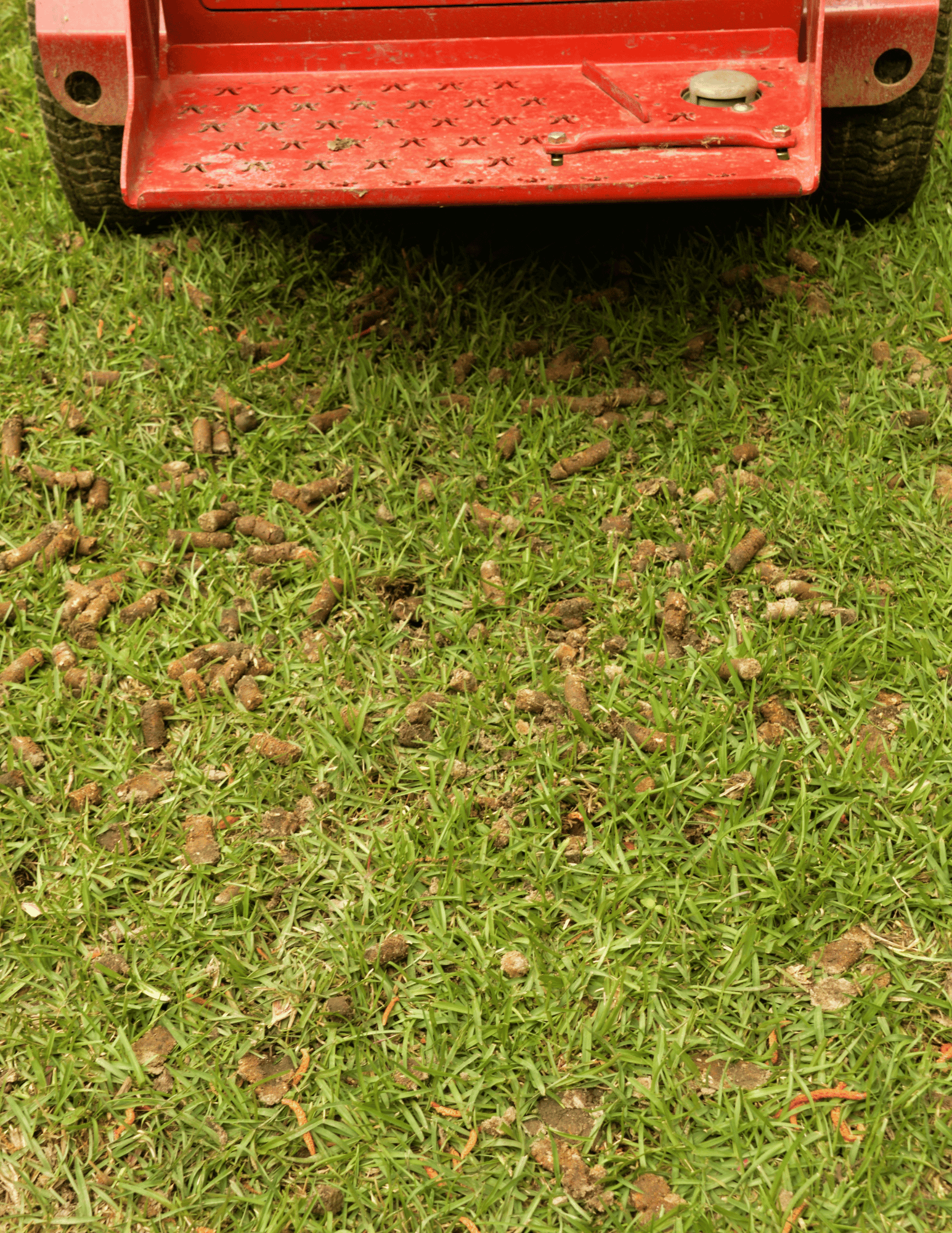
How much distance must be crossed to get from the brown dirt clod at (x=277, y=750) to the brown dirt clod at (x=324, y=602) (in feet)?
1.08

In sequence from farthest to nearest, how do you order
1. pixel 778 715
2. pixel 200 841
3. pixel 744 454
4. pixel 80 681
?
pixel 744 454, pixel 80 681, pixel 778 715, pixel 200 841

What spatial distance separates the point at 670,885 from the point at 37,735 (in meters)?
1.26

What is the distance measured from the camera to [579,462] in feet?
8.70

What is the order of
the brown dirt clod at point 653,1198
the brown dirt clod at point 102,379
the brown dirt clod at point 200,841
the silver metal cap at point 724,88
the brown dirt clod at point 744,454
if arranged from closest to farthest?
the brown dirt clod at point 653,1198, the brown dirt clod at point 200,841, the silver metal cap at point 724,88, the brown dirt clod at point 744,454, the brown dirt clod at point 102,379

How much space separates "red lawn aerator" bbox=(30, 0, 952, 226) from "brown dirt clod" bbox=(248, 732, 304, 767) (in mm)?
1071

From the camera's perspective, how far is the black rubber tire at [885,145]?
111 inches

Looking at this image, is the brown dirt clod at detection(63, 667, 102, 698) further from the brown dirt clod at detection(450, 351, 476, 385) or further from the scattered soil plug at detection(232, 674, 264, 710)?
Result: the brown dirt clod at detection(450, 351, 476, 385)

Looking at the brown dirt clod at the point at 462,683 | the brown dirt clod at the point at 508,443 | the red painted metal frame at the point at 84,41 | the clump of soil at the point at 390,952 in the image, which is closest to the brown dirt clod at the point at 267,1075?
the clump of soil at the point at 390,952

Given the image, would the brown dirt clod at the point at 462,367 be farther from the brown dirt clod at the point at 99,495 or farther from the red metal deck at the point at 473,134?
the brown dirt clod at the point at 99,495

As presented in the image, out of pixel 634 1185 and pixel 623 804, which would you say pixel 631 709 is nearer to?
pixel 623 804

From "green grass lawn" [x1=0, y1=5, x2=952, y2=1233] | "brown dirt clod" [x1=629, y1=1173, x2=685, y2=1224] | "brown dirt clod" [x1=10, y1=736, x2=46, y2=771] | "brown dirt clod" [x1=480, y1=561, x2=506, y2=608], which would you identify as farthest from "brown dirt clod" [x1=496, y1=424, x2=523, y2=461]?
"brown dirt clod" [x1=629, y1=1173, x2=685, y2=1224]

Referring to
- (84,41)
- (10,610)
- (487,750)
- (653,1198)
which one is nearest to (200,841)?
(487,750)

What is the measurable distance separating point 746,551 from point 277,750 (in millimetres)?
1069

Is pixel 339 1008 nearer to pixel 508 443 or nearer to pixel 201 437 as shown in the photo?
pixel 508 443
